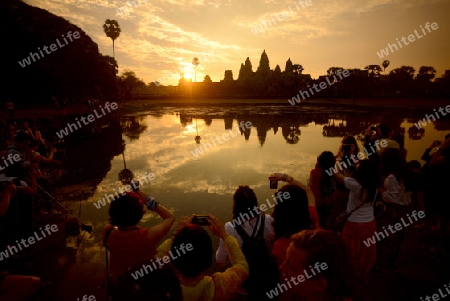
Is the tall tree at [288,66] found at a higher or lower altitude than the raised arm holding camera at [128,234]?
higher

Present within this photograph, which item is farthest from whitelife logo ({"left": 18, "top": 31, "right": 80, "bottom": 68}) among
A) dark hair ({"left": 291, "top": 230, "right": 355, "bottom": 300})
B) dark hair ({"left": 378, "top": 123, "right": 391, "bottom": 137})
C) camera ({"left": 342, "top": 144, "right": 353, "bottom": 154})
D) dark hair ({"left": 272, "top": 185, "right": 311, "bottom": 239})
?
dark hair ({"left": 291, "top": 230, "right": 355, "bottom": 300})

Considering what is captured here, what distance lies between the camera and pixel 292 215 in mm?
2225

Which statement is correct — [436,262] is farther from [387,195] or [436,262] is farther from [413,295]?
[387,195]

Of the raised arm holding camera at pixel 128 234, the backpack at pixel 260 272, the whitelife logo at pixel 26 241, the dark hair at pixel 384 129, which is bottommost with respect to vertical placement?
the whitelife logo at pixel 26 241

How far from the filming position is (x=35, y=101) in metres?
33.0

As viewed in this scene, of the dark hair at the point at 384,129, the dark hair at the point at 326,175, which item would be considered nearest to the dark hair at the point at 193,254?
the dark hair at the point at 326,175

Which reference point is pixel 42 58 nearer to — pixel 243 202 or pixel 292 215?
pixel 243 202

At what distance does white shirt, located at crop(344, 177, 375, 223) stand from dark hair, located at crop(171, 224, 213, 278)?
7.43ft

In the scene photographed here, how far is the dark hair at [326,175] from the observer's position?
3531 millimetres

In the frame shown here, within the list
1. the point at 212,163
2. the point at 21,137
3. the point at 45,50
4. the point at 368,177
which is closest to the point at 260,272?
the point at 368,177

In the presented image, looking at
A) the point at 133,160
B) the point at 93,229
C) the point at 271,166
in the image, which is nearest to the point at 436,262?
the point at 271,166

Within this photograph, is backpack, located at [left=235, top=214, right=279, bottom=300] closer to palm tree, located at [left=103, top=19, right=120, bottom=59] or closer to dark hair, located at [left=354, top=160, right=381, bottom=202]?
dark hair, located at [left=354, top=160, right=381, bottom=202]

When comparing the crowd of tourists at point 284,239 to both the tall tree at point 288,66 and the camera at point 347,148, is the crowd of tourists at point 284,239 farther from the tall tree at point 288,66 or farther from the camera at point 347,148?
the tall tree at point 288,66

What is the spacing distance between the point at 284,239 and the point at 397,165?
8.41 feet
